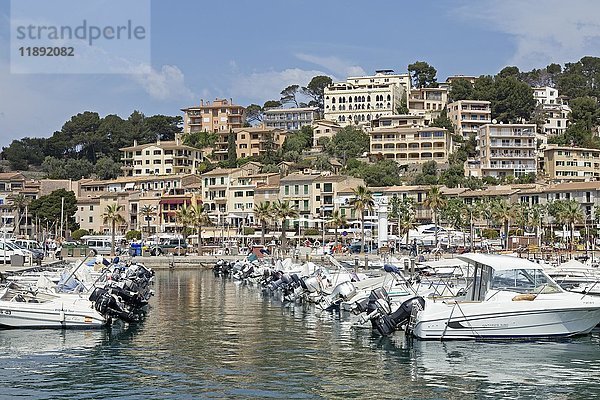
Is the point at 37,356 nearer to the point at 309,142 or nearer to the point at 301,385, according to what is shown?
the point at 301,385

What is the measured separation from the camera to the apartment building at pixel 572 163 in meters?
129

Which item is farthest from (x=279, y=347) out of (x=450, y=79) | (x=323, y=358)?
(x=450, y=79)

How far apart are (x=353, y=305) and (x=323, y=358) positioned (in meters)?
10.7

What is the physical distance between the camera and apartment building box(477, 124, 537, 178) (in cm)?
13412

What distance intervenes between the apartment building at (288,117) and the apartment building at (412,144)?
1349 inches

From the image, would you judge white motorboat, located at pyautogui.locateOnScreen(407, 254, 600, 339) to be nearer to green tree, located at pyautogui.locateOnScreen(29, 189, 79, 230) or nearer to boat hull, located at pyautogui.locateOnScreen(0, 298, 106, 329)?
boat hull, located at pyautogui.locateOnScreen(0, 298, 106, 329)

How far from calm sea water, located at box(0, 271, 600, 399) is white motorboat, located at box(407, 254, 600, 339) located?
0.47 m

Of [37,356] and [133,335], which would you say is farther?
[133,335]

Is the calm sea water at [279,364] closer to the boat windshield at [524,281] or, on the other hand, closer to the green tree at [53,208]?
the boat windshield at [524,281]

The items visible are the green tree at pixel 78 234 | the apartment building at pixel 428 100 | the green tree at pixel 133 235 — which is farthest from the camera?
the apartment building at pixel 428 100

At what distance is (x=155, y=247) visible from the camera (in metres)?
95.3

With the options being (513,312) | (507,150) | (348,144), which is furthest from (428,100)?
(513,312)

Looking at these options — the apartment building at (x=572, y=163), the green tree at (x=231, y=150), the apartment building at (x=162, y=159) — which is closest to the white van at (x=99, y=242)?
the apartment building at (x=162, y=159)

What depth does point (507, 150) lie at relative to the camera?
13650cm
